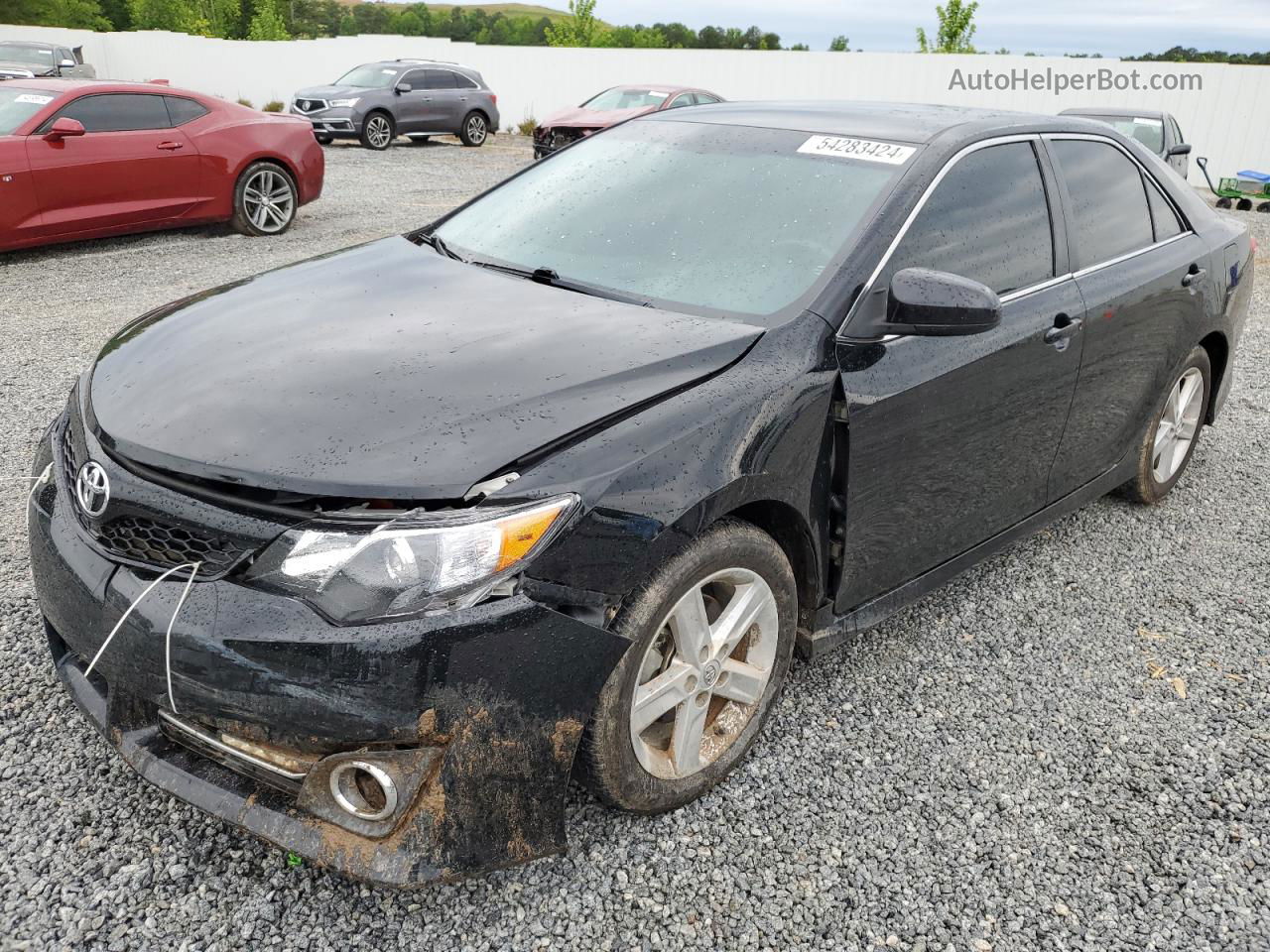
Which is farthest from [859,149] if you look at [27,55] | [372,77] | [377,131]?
[27,55]

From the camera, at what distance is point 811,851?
246 cm

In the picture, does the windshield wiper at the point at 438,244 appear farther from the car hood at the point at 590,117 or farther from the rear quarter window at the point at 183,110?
the car hood at the point at 590,117

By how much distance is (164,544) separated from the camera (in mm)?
2092

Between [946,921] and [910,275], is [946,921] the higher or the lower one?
the lower one

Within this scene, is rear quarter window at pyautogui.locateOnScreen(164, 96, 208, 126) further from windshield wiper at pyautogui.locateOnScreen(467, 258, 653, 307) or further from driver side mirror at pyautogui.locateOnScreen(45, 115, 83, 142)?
windshield wiper at pyautogui.locateOnScreen(467, 258, 653, 307)

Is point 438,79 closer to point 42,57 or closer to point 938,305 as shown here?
point 42,57

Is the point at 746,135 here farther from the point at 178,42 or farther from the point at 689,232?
Result: the point at 178,42

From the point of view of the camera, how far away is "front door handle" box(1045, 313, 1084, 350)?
323 cm

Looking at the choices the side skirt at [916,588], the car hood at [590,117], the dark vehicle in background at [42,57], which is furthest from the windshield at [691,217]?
the dark vehicle in background at [42,57]

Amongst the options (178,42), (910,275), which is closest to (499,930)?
(910,275)

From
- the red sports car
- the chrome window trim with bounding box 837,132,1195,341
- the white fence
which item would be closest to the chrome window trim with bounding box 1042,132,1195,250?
the chrome window trim with bounding box 837,132,1195,341

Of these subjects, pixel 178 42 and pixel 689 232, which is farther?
pixel 178 42

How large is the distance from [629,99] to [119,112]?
10283 mm

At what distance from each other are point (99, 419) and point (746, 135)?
6.99ft
